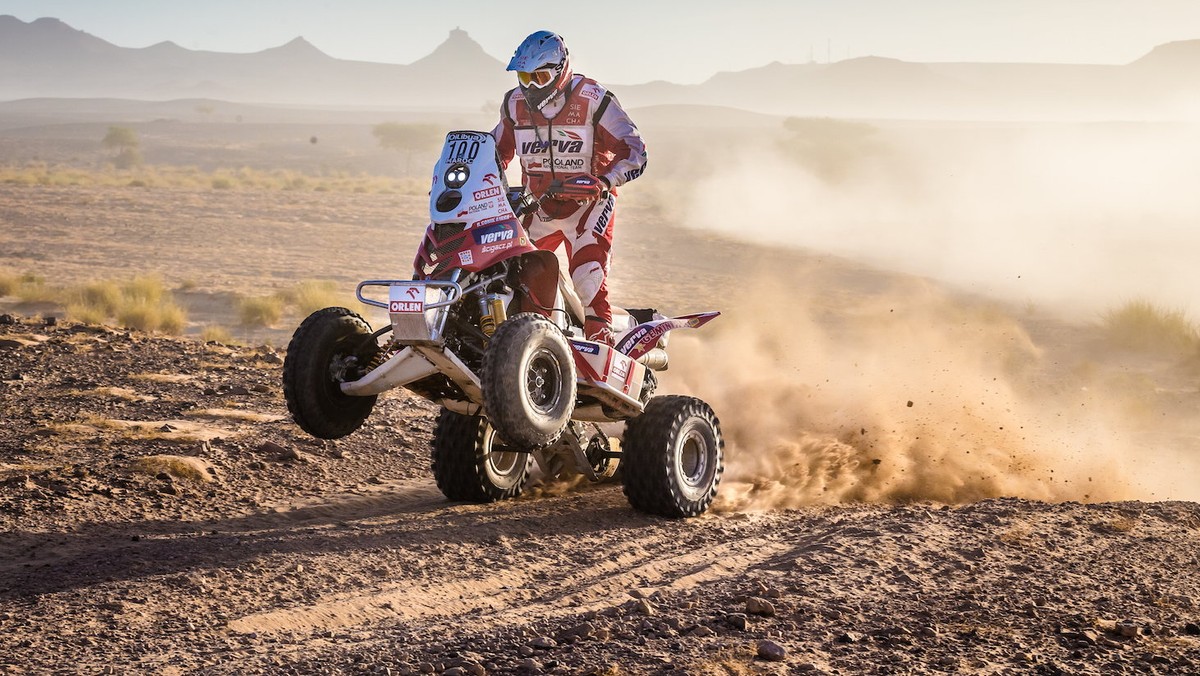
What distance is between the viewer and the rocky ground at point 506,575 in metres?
5.11

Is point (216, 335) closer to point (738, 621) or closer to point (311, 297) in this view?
point (311, 297)

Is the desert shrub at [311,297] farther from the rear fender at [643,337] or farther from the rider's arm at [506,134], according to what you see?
the rear fender at [643,337]

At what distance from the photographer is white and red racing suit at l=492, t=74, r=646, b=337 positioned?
8.03 m

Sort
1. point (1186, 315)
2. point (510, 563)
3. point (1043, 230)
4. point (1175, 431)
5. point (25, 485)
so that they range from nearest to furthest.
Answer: point (510, 563), point (25, 485), point (1175, 431), point (1186, 315), point (1043, 230)

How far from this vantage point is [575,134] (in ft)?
26.6

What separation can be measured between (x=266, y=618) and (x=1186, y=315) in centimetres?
1845

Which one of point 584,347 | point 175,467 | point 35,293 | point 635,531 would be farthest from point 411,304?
point 35,293

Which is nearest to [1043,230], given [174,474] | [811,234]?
[811,234]

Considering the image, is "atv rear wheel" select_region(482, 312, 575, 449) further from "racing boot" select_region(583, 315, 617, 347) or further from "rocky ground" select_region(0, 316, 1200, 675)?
"racing boot" select_region(583, 315, 617, 347)

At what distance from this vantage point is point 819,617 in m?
5.58

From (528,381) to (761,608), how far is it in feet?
6.20

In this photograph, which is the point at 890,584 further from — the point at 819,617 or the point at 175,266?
the point at 175,266

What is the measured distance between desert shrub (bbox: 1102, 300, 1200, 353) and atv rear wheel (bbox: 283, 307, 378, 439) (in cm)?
1395

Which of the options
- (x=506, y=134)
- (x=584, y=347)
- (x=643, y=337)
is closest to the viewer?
(x=584, y=347)
